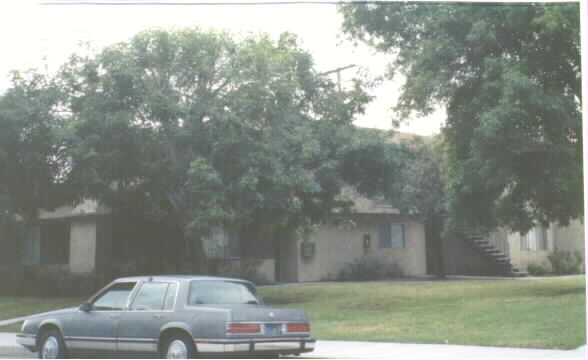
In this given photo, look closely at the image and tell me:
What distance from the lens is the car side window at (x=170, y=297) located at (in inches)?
407

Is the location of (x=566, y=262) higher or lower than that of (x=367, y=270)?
higher

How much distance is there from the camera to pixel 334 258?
95.9 ft

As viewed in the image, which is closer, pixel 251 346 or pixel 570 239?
pixel 251 346

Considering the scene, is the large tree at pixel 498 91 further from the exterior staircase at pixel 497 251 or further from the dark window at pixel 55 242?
the dark window at pixel 55 242

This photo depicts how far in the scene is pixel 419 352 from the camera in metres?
11.8

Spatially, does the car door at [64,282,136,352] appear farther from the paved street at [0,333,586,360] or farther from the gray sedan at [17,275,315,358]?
the paved street at [0,333,586,360]

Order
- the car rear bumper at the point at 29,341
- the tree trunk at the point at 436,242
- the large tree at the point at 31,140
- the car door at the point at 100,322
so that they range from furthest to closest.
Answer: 1. the tree trunk at the point at 436,242
2. the large tree at the point at 31,140
3. the car rear bumper at the point at 29,341
4. the car door at the point at 100,322

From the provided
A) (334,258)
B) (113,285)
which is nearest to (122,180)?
(113,285)

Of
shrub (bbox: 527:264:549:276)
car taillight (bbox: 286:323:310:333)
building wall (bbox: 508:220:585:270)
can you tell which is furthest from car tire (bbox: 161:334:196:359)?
shrub (bbox: 527:264:549:276)

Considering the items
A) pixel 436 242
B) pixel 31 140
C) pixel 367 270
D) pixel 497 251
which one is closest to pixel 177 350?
pixel 31 140

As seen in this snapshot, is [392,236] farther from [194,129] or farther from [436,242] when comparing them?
[194,129]

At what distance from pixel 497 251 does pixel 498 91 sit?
15.0 m

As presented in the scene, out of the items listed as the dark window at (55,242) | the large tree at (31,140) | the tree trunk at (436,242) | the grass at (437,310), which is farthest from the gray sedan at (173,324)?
the tree trunk at (436,242)

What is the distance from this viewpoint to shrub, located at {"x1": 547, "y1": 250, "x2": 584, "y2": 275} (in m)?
32.8
